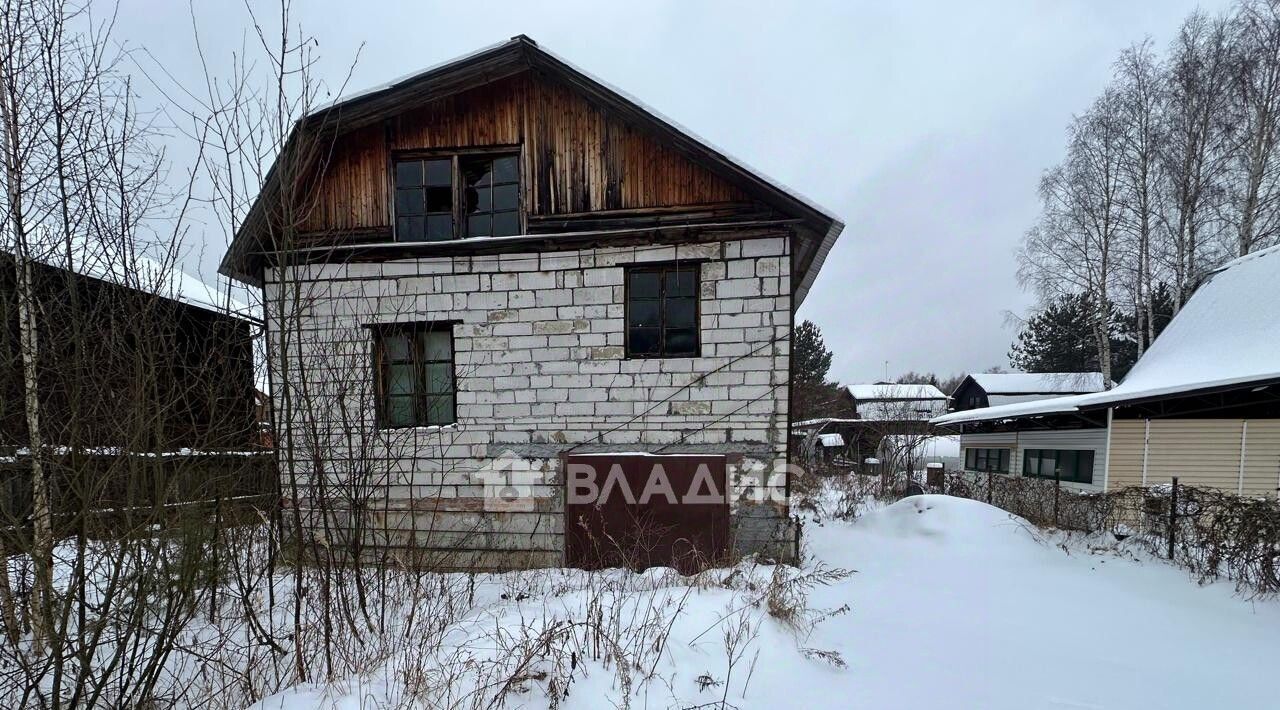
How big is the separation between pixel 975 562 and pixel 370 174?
9699 mm

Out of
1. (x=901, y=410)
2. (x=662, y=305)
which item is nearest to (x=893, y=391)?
(x=901, y=410)

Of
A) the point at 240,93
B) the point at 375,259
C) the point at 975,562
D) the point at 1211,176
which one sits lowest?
the point at 975,562

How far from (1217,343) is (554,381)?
16.0m

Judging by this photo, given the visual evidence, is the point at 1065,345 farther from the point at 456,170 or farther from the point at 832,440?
the point at 456,170

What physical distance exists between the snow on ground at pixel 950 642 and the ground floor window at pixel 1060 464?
26.0 ft

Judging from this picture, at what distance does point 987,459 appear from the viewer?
18422 millimetres

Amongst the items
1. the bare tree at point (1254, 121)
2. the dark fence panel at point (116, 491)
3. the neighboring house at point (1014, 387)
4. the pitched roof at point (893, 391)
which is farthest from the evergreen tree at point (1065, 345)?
the dark fence panel at point (116, 491)

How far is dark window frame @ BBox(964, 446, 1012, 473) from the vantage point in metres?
17.0

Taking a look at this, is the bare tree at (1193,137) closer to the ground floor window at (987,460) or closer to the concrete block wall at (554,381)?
the ground floor window at (987,460)

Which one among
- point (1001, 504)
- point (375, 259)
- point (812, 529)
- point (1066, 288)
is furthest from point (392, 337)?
point (1066, 288)

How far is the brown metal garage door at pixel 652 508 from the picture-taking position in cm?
568

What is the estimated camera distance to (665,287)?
5879 millimetres

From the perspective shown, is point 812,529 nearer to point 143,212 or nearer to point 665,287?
point 665,287

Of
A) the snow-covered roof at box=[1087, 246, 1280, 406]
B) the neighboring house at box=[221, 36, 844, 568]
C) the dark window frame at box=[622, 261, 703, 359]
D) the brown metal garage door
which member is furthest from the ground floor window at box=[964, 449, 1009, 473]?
the dark window frame at box=[622, 261, 703, 359]
